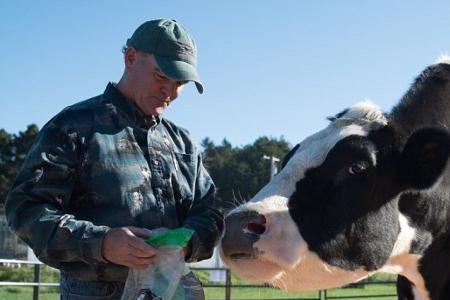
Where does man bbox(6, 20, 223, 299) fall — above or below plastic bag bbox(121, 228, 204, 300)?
above

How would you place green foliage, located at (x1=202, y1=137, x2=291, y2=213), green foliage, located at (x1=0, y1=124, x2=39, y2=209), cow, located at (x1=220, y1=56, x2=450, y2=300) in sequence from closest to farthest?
cow, located at (x1=220, y1=56, x2=450, y2=300)
green foliage, located at (x1=202, y1=137, x2=291, y2=213)
green foliage, located at (x1=0, y1=124, x2=39, y2=209)

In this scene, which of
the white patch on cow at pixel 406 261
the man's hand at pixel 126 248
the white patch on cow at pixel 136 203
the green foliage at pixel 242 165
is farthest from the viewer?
the green foliage at pixel 242 165

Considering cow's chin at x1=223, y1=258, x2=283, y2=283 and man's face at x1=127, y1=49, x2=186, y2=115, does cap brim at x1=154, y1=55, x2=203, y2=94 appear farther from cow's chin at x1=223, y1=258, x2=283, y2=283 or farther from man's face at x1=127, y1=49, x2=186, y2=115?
cow's chin at x1=223, y1=258, x2=283, y2=283

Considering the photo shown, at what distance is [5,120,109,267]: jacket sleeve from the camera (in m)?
3.02

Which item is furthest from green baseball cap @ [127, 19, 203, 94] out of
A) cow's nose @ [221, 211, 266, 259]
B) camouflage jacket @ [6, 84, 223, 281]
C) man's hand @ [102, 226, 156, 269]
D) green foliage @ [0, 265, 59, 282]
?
green foliage @ [0, 265, 59, 282]

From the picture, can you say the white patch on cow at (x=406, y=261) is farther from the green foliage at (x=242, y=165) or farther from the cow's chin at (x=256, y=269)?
the green foliage at (x=242, y=165)

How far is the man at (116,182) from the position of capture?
3.03 m

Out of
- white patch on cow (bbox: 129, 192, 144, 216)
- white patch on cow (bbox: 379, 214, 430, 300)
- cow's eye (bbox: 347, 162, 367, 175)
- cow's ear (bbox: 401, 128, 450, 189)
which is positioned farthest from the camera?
white patch on cow (bbox: 379, 214, 430, 300)

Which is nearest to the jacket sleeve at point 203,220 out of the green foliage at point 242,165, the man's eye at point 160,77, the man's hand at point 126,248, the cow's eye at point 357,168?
the man's hand at point 126,248

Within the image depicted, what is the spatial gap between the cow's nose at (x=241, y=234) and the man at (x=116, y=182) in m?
0.08

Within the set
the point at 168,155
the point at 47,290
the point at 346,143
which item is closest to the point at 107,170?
the point at 168,155

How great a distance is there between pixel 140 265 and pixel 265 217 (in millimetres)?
763

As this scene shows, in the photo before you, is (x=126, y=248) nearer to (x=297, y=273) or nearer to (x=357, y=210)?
(x=297, y=273)

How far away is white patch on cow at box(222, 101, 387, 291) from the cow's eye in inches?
6.2
